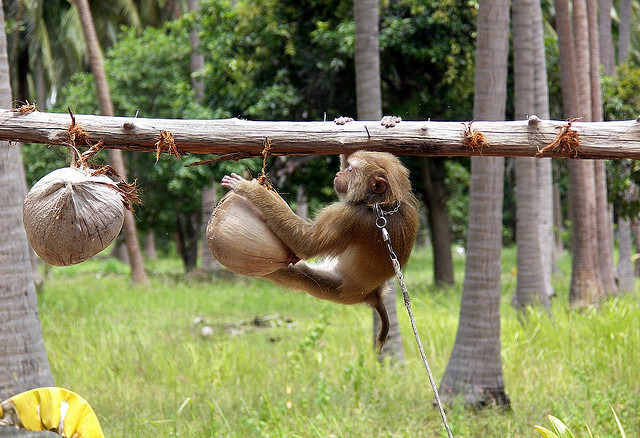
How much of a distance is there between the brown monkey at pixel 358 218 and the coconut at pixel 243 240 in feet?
0.15

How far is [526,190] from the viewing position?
774 cm

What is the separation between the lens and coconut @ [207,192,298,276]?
313cm

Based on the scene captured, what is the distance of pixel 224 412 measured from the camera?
5.55 metres

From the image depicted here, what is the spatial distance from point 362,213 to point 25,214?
1.54 metres

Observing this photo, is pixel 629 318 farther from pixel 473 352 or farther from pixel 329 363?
pixel 329 363

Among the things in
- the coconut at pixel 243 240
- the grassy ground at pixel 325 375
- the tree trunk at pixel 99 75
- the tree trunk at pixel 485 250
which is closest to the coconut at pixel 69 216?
the coconut at pixel 243 240

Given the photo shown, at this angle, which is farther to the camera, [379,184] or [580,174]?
[580,174]

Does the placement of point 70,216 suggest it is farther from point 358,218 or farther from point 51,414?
point 358,218

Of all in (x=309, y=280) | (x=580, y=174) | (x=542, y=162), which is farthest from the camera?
(x=542, y=162)

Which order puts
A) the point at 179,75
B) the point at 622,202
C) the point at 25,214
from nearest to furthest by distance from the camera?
the point at 25,214 < the point at 622,202 < the point at 179,75

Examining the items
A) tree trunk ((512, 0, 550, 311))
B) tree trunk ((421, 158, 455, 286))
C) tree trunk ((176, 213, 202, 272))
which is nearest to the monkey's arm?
tree trunk ((512, 0, 550, 311))

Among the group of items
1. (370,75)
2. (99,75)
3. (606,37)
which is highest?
(606,37)

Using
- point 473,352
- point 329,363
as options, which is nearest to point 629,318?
point 473,352

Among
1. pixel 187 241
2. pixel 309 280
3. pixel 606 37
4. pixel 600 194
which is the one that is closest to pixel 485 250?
pixel 309 280
